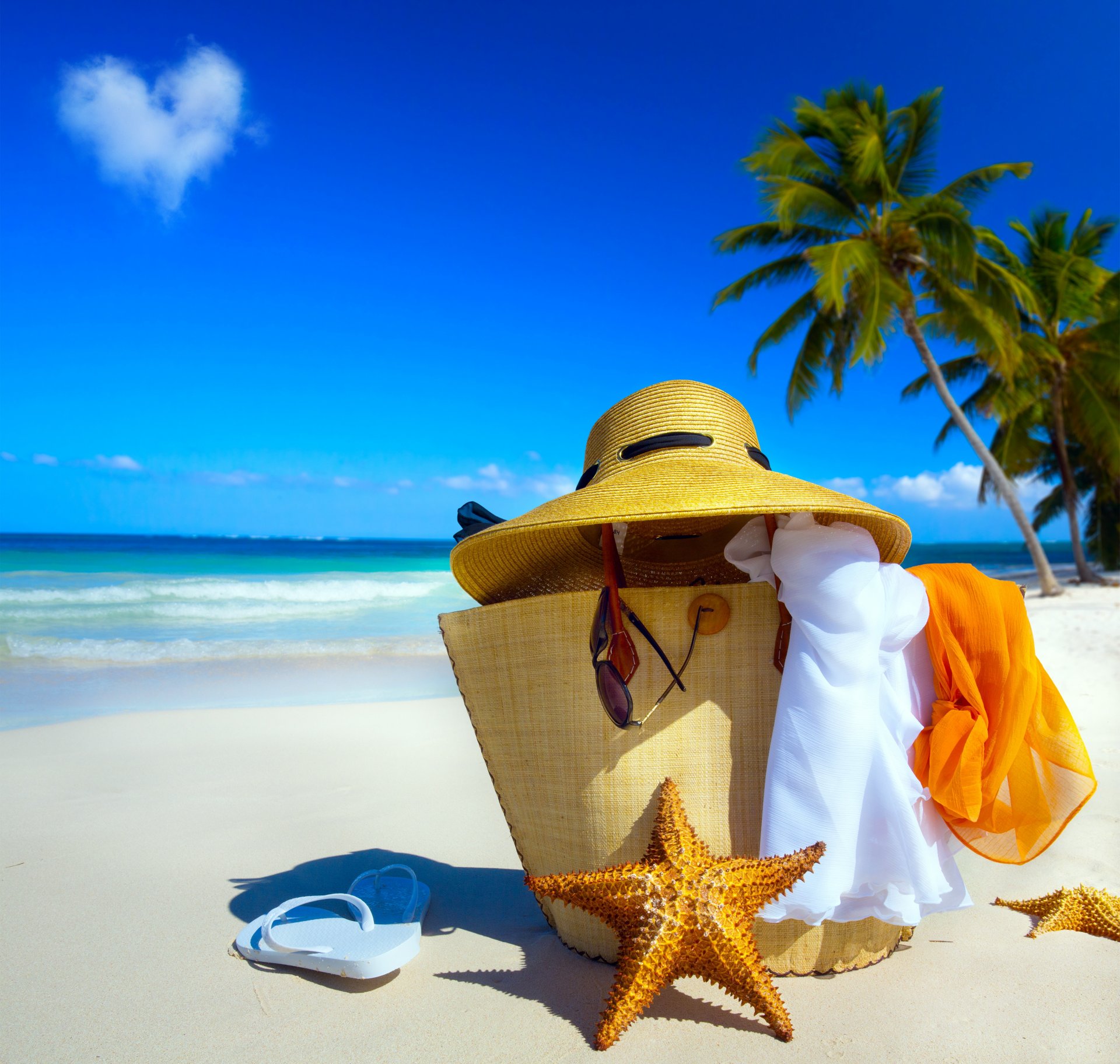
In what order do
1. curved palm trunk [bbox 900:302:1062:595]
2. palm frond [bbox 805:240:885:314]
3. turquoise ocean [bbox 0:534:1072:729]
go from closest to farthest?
turquoise ocean [bbox 0:534:1072:729], palm frond [bbox 805:240:885:314], curved palm trunk [bbox 900:302:1062:595]

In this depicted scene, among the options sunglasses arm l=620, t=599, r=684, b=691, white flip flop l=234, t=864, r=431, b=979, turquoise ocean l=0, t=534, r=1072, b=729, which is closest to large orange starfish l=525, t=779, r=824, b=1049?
sunglasses arm l=620, t=599, r=684, b=691

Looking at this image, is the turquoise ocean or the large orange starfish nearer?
the large orange starfish

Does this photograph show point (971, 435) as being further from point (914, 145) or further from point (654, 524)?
point (654, 524)

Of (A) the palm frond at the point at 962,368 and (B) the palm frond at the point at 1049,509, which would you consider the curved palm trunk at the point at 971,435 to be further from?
(B) the palm frond at the point at 1049,509

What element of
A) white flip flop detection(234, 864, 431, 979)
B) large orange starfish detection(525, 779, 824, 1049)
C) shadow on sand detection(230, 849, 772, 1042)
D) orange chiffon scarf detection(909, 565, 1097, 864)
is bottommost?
shadow on sand detection(230, 849, 772, 1042)

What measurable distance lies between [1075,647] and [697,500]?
7489mm

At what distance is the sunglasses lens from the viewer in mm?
1856

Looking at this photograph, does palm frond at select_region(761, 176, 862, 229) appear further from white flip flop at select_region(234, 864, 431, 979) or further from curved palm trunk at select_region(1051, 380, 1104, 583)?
white flip flop at select_region(234, 864, 431, 979)

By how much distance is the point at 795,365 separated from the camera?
49.6 feet

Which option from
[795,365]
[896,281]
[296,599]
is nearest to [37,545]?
[296,599]

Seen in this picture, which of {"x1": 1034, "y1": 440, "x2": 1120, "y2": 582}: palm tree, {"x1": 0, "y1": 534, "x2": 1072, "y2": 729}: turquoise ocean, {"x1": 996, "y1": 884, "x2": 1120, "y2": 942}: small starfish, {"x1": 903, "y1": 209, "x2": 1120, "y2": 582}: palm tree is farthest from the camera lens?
{"x1": 1034, "y1": 440, "x2": 1120, "y2": 582}: palm tree

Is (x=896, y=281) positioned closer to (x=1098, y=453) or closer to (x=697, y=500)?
(x=1098, y=453)

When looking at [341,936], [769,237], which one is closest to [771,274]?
[769,237]

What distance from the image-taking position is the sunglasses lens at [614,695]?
1856 millimetres
